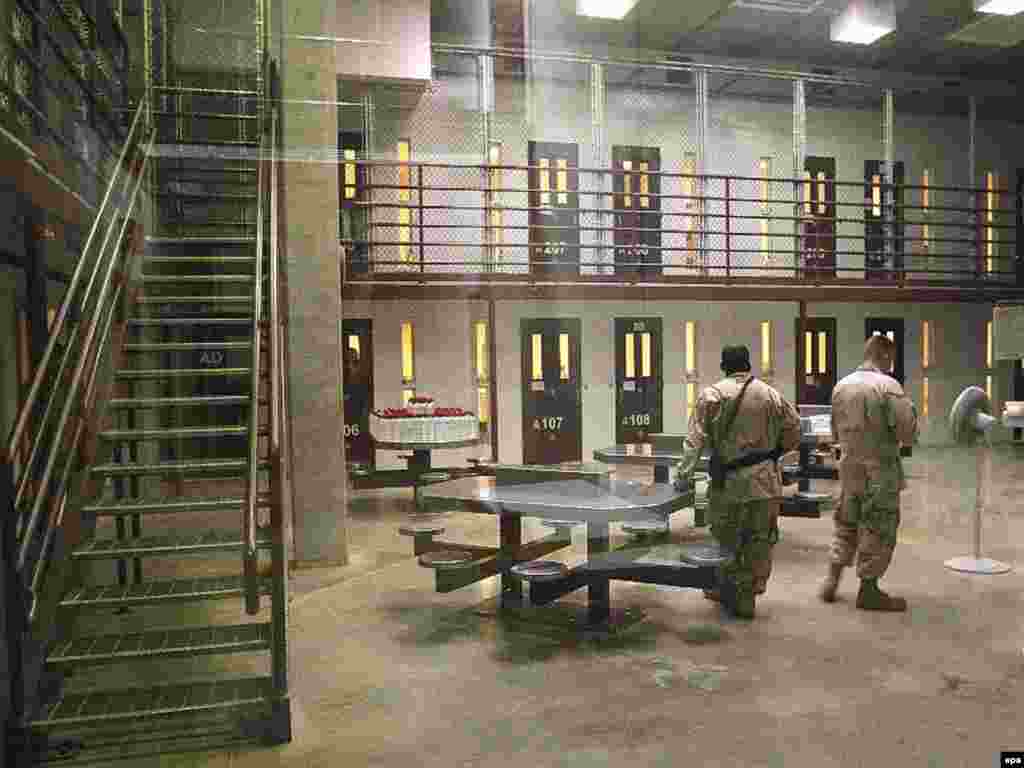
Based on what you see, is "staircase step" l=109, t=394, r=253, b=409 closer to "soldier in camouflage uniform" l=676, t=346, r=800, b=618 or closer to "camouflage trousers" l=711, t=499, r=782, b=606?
"soldier in camouflage uniform" l=676, t=346, r=800, b=618

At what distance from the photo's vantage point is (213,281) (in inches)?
189

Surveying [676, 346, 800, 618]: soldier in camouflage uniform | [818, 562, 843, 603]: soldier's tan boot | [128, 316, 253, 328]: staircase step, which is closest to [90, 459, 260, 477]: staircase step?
[128, 316, 253, 328]: staircase step

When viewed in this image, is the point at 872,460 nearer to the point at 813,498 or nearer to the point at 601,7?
the point at 813,498

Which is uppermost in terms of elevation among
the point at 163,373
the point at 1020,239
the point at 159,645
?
the point at 1020,239

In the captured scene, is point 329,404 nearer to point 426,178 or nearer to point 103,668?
point 103,668

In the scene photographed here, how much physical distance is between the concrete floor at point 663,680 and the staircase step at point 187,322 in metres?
1.61

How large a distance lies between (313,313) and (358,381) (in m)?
3.79

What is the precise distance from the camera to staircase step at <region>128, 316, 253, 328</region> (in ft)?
13.9

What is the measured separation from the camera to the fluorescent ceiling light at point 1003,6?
2803mm

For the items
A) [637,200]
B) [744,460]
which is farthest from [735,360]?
[637,200]

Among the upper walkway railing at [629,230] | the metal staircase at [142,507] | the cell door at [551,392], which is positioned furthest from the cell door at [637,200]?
the metal staircase at [142,507]

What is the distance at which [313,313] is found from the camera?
5.12m

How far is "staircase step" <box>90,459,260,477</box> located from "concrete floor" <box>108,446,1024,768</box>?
3.10 ft

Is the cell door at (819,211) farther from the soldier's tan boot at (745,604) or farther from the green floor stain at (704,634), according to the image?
the green floor stain at (704,634)
